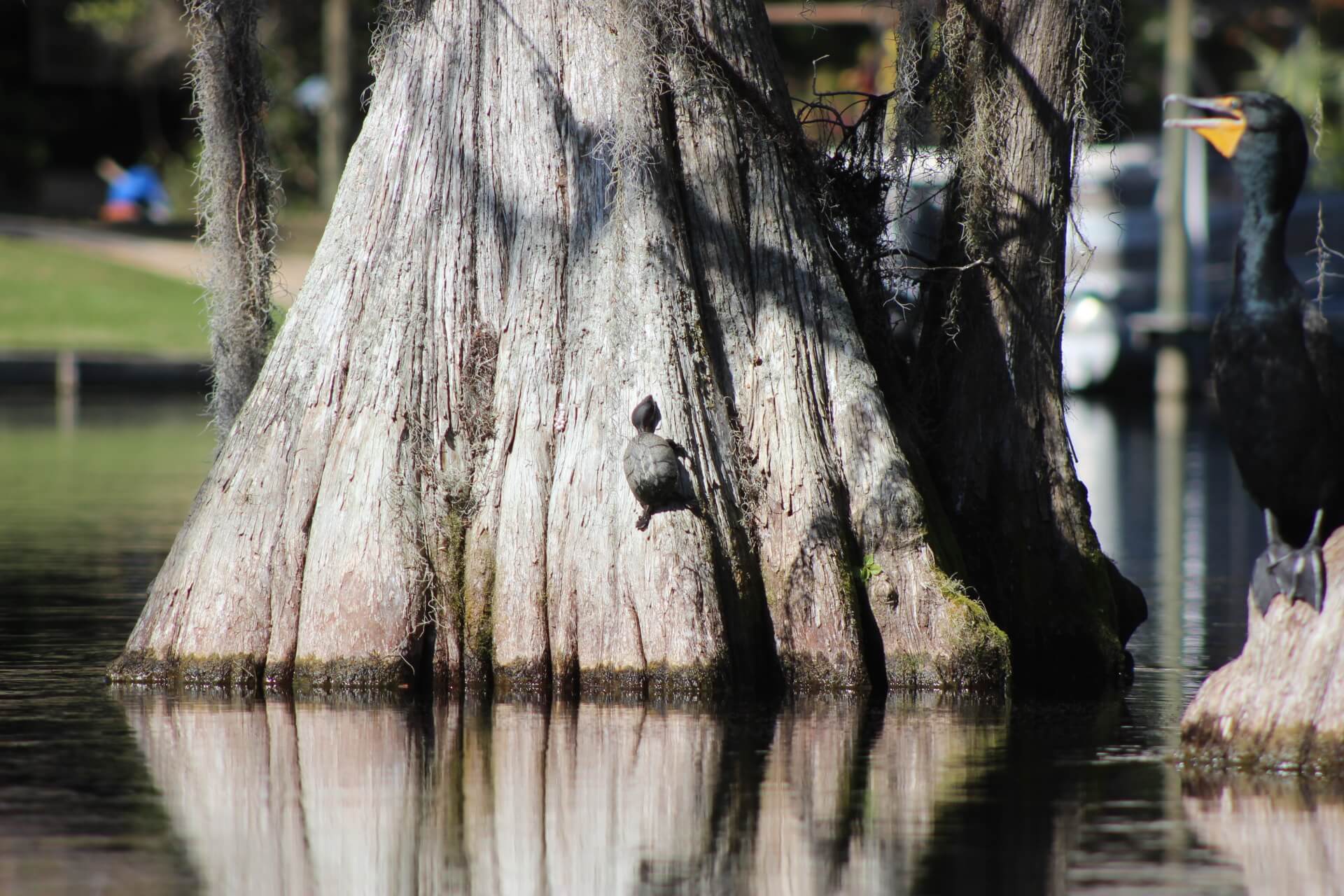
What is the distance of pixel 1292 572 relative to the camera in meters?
6.29

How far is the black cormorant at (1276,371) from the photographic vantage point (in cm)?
629

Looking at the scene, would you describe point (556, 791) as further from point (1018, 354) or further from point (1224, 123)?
point (1018, 354)

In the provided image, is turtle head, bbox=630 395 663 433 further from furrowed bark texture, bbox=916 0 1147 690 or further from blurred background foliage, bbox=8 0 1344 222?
blurred background foliage, bbox=8 0 1344 222

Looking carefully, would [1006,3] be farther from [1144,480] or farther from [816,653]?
[1144,480]

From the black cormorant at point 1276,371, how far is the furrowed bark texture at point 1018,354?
206 cm

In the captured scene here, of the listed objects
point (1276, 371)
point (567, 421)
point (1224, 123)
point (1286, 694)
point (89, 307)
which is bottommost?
point (1286, 694)

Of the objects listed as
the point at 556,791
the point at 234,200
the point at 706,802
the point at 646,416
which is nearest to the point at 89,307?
the point at 234,200

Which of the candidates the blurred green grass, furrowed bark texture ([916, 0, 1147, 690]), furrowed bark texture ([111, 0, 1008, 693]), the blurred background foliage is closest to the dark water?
furrowed bark texture ([111, 0, 1008, 693])

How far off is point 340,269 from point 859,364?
2119 mm

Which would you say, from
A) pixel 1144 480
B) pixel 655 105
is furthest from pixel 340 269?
pixel 1144 480

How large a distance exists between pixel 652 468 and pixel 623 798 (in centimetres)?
163

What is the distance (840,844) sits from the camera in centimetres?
555

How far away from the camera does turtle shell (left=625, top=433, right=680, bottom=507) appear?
24.5ft

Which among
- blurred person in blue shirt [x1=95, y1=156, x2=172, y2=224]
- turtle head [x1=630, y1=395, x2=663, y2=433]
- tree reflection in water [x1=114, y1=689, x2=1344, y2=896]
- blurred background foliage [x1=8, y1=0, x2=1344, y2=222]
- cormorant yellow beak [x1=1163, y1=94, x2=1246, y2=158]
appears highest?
blurred background foliage [x1=8, y1=0, x2=1344, y2=222]
